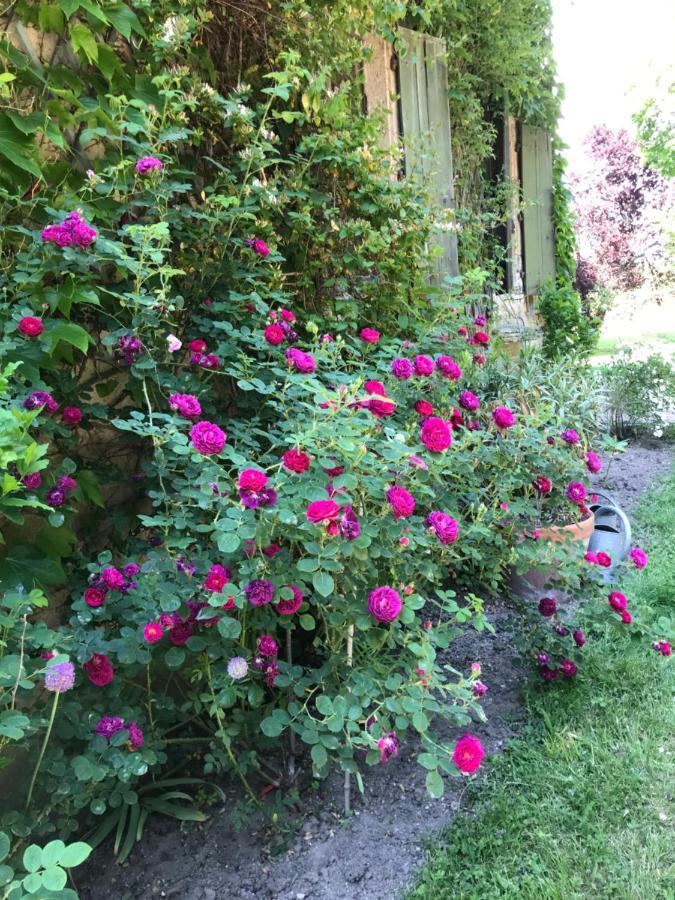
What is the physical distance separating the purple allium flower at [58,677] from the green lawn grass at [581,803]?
0.91 metres

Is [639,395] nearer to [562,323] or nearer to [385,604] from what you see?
[562,323]

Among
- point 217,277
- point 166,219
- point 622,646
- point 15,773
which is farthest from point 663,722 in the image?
point 166,219

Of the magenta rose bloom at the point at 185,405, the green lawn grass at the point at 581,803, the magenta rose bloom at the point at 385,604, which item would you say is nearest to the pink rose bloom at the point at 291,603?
the magenta rose bloom at the point at 385,604

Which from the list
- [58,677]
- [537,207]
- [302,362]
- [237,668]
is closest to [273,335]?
[302,362]

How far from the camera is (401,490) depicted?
51.4 inches

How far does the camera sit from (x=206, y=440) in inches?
51.6

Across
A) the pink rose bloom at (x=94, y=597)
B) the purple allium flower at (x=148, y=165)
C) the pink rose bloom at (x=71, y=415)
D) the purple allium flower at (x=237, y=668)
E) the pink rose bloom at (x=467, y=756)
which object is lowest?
the pink rose bloom at (x=467, y=756)

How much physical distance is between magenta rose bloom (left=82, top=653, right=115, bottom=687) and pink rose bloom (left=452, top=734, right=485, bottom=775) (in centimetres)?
73

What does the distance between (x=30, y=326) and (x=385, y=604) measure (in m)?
1.00

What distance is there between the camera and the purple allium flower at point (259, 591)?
4.14 feet

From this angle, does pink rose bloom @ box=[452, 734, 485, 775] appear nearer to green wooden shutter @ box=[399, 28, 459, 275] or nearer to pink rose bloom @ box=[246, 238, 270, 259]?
pink rose bloom @ box=[246, 238, 270, 259]

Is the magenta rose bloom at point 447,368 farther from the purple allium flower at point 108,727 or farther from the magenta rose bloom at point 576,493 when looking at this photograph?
the purple allium flower at point 108,727

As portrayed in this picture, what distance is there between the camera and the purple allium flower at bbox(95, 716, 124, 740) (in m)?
1.25

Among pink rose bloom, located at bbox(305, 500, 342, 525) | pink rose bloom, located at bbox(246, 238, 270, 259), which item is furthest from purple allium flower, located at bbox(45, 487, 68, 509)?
pink rose bloom, located at bbox(246, 238, 270, 259)
